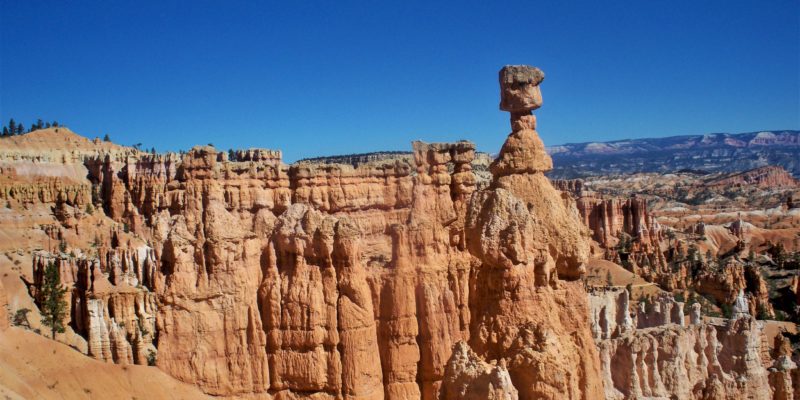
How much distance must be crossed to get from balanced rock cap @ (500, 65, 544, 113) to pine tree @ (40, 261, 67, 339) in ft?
57.0

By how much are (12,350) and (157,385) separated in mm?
3770

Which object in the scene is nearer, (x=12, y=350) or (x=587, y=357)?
(x=587, y=357)

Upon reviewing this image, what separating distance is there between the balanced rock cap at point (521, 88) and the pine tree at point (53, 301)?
17.4m

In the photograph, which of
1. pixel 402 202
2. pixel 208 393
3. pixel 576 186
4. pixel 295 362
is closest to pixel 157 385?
pixel 208 393

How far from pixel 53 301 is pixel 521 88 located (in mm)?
20226

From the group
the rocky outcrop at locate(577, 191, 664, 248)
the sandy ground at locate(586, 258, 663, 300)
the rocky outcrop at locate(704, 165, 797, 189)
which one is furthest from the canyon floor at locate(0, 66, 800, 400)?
the rocky outcrop at locate(704, 165, 797, 189)

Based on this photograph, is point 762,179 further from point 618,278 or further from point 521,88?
point 521,88

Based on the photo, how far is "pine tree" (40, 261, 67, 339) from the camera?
2472 cm

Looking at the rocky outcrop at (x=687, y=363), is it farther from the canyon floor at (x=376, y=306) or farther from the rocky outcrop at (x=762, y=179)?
the rocky outcrop at (x=762, y=179)

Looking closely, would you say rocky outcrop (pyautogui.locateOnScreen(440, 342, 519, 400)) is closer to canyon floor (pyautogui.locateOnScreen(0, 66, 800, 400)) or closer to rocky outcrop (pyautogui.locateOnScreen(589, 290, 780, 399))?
canyon floor (pyautogui.locateOnScreen(0, 66, 800, 400))

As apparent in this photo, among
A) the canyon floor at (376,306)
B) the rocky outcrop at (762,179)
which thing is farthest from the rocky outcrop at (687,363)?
the rocky outcrop at (762,179)

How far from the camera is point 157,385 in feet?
61.8

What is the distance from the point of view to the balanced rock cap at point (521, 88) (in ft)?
42.1

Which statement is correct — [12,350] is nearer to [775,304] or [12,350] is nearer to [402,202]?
[402,202]
